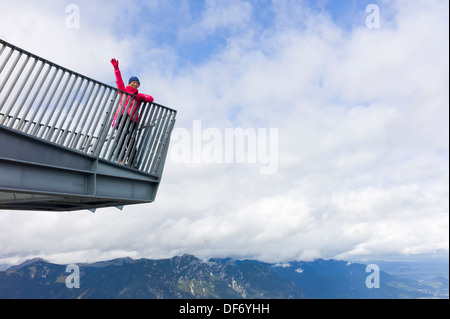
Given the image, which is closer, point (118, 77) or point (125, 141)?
point (125, 141)

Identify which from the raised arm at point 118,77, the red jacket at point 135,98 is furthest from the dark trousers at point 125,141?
the raised arm at point 118,77

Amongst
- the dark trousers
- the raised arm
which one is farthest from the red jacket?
the dark trousers

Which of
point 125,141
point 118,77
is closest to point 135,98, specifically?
point 118,77

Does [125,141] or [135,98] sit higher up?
[135,98]

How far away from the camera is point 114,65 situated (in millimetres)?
11891

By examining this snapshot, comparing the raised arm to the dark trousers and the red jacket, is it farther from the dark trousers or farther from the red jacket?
the dark trousers

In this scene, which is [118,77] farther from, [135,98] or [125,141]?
[125,141]

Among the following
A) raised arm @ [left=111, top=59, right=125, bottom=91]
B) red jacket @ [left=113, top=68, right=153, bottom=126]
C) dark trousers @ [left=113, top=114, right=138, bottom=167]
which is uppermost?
raised arm @ [left=111, top=59, right=125, bottom=91]

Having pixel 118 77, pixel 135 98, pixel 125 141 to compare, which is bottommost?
pixel 125 141
